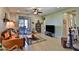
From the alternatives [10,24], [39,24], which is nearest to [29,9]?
[39,24]

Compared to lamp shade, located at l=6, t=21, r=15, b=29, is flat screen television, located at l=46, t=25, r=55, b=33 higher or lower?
lower

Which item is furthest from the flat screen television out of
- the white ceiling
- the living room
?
the white ceiling

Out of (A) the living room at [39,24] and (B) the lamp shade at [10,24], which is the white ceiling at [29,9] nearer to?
(A) the living room at [39,24]

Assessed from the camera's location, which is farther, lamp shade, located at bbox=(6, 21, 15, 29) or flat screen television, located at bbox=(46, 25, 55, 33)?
flat screen television, located at bbox=(46, 25, 55, 33)

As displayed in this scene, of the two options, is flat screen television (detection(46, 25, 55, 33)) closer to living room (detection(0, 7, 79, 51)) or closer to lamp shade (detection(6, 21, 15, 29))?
living room (detection(0, 7, 79, 51))

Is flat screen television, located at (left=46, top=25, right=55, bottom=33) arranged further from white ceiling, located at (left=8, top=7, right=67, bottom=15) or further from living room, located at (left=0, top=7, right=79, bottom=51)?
white ceiling, located at (left=8, top=7, right=67, bottom=15)

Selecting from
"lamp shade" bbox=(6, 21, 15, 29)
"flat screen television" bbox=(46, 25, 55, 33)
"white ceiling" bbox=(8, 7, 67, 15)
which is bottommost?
"flat screen television" bbox=(46, 25, 55, 33)

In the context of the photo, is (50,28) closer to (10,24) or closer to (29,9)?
(29,9)

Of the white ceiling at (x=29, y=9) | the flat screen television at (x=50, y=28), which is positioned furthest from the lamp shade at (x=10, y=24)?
the flat screen television at (x=50, y=28)
